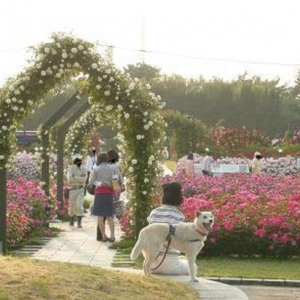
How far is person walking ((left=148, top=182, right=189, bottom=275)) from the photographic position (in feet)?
34.1

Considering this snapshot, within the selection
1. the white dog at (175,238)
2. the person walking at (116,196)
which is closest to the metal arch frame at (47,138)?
the person walking at (116,196)

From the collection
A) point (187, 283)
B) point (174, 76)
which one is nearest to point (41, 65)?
point (187, 283)

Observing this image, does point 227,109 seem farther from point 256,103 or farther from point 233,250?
point 233,250

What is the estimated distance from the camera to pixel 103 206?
16.0 metres

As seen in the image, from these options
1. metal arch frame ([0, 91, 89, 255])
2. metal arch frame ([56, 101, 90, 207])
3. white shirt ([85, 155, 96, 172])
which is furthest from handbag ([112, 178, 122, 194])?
white shirt ([85, 155, 96, 172])

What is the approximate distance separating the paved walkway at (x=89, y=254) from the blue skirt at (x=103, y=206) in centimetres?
56

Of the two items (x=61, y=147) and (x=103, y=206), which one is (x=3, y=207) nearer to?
(x=103, y=206)

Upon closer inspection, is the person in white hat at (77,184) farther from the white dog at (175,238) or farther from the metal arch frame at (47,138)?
the white dog at (175,238)

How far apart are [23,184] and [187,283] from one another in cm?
984

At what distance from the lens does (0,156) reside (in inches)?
552

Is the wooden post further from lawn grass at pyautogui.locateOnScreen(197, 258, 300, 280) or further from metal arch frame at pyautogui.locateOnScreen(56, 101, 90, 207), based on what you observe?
metal arch frame at pyautogui.locateOnScreen(56, 101, 90, 207)

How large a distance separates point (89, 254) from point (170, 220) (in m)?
4.20

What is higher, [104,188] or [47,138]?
[47,138]

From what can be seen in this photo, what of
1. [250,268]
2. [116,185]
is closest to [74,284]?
[250,268]
